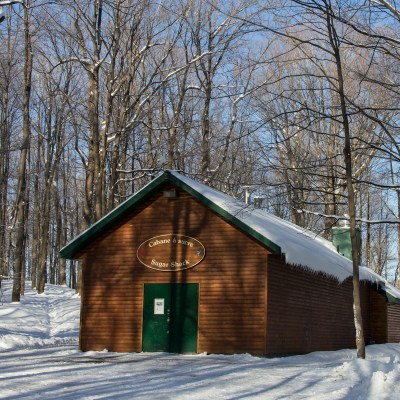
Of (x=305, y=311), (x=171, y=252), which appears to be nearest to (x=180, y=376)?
(x=171, y=252)

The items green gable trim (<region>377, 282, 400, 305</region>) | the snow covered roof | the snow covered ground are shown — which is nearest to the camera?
the snow covered ground

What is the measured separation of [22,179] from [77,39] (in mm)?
7874

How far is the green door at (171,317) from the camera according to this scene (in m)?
18.5

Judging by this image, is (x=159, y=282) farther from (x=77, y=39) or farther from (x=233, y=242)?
(x=77, y=39)

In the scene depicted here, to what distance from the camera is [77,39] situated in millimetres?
30422

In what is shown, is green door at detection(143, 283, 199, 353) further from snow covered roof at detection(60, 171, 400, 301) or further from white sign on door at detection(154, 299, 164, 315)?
snow covered roof at detection(60, 171, 400, 301)

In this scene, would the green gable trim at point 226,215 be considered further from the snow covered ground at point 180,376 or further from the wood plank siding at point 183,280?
the snow covered ground at point 180,376

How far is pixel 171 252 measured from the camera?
1895 cm

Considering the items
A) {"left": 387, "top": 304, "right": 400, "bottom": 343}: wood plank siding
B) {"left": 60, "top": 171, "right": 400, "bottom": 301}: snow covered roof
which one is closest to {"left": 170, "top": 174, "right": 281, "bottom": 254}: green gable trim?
{"left": 60, "top": 171, "right": 400, "bottom": 301}: snow covered roof

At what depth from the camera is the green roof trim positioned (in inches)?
701

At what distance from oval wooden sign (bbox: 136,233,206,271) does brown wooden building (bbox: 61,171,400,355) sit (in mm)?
29

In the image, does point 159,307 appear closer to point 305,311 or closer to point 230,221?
point 230,221

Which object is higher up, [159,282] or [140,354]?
[159,282]

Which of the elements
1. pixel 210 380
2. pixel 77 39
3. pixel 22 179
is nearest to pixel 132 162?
pixel 22 179
